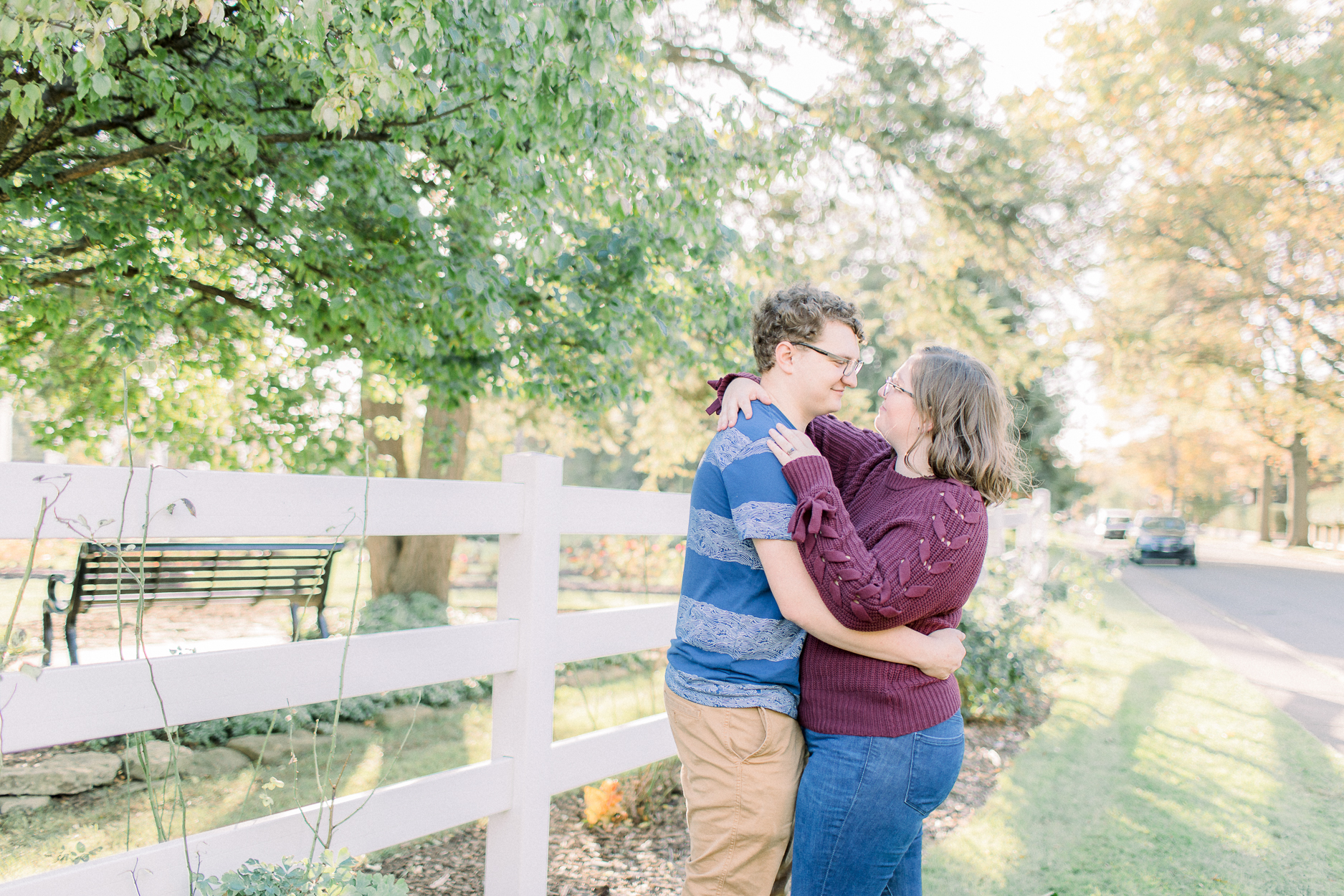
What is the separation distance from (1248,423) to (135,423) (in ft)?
117

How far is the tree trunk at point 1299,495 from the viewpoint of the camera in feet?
102

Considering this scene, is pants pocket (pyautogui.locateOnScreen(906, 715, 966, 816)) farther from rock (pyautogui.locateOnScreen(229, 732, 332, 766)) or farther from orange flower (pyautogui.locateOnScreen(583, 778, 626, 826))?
rock (pyautogui.locateOnScreen(229, 732, 332, 766))

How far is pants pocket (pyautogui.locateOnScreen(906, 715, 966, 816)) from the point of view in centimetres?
188

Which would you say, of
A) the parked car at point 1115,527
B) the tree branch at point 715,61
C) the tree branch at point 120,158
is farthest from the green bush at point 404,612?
the parked car at point 1115,527

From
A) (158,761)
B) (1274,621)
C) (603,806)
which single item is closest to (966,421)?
(603,806)

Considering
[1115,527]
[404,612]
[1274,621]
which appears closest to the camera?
[404,612]

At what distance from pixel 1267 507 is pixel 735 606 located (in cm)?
4405

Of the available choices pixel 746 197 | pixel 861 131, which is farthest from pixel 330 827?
pixel 861 131

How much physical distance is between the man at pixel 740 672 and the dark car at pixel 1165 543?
2363 cm

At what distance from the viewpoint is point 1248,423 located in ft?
103

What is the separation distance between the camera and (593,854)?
12.4ft

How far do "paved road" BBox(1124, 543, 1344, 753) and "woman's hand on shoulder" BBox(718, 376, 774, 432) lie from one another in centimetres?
572

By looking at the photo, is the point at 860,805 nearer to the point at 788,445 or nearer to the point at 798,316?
the point at 788,445

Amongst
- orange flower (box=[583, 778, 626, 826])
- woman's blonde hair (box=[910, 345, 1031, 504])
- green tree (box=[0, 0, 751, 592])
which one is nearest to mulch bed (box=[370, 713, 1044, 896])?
orange flower (box=[583, 778, 626, 826])
